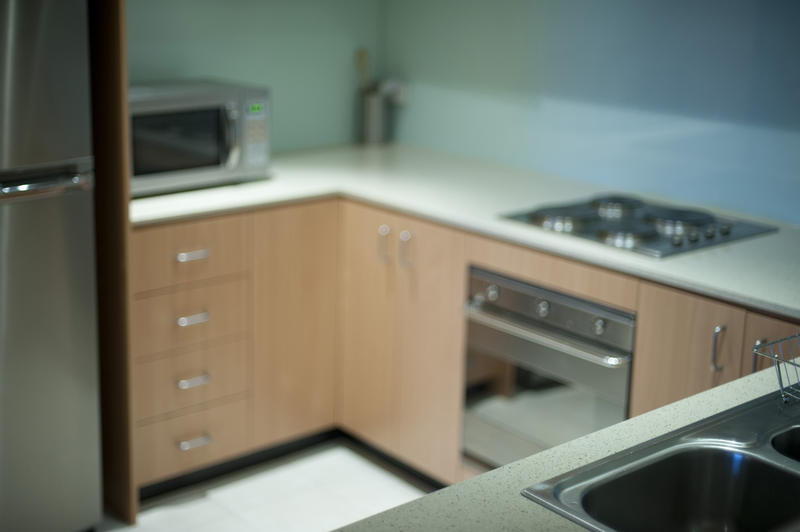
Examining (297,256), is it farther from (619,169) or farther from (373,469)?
(619,169)

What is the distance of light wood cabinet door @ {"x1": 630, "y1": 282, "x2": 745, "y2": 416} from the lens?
232cm

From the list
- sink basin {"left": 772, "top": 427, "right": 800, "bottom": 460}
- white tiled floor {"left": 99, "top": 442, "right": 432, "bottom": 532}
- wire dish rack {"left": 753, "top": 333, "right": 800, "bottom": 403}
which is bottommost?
white tiled floor {"left": 99, "top": 442, "right": 432, "bottom": 532}

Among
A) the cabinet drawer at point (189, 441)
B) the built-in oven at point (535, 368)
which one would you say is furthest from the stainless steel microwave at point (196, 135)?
the built-in oven at point (535, 368)

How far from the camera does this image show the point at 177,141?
10.0 feet

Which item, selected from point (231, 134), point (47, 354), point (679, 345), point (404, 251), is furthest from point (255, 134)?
point (679, 345)

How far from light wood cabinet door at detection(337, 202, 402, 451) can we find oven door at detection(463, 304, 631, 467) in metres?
0.33

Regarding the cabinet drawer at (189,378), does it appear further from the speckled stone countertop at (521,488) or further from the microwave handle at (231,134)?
the speckled stone countertop at (521,488)

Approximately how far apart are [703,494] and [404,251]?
162 cm

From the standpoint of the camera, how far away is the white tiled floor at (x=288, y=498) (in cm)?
298

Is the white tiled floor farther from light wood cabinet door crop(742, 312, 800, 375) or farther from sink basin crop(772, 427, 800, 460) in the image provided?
sink basin crop(772, 427, 800, 460)

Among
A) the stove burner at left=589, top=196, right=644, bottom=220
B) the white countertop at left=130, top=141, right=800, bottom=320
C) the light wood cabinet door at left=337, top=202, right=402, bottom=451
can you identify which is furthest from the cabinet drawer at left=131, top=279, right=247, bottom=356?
the stove burner at left=589, top=196, right=644, bottom=220

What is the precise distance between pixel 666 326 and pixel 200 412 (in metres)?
1.38

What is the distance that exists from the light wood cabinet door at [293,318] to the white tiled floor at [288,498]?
0.39 ft

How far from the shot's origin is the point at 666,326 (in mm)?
2428
